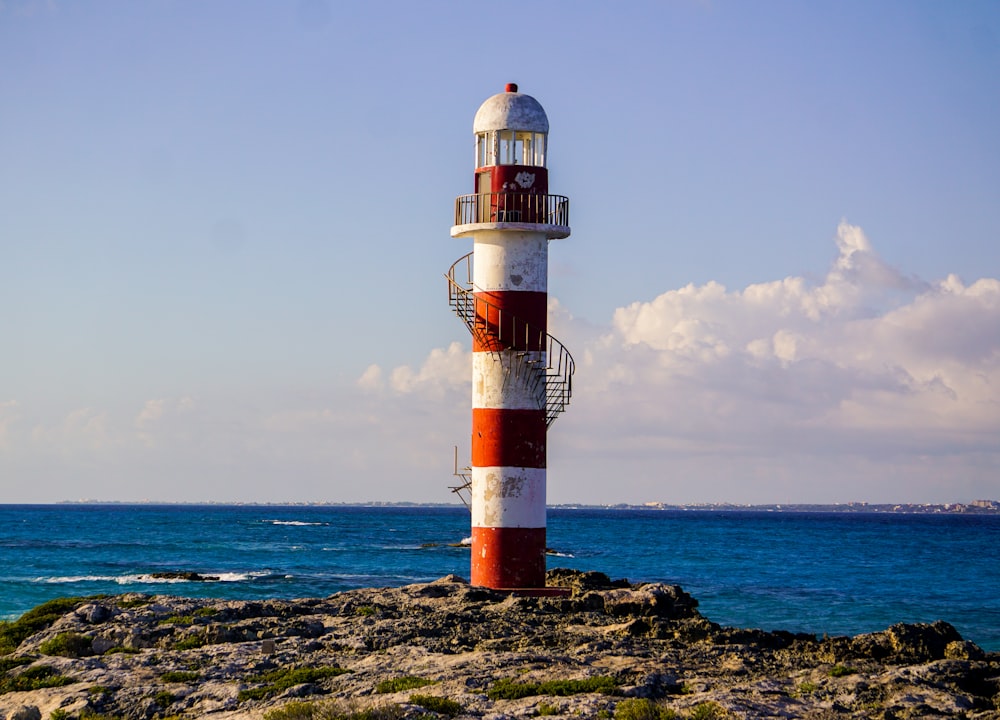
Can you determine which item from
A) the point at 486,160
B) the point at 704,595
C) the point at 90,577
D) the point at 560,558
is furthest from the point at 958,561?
the point at 486,160

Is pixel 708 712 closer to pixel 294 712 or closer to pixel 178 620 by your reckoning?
pixel 294 712

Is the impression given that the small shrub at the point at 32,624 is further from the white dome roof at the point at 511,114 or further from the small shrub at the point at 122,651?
the white dome roof at the point at 511,114

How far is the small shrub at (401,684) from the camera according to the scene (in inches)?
692

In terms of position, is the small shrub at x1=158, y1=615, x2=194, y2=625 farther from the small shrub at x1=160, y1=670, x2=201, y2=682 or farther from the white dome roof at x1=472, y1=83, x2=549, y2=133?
the white dome roof at x1=472, y1=83, x2=549, y2=133

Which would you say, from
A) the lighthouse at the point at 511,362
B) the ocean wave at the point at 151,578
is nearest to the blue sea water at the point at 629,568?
the ocean wave at the point at 151,578

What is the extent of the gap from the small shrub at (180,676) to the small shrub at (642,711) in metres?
6.41

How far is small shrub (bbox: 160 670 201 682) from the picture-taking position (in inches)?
739

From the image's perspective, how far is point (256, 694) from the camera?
1794 centimetres

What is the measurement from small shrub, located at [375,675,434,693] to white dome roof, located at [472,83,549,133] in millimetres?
11986

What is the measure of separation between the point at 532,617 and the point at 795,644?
448 centimetres

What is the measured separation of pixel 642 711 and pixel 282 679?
5.44 m

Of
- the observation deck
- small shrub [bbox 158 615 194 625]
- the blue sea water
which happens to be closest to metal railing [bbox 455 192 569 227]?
the observation deck

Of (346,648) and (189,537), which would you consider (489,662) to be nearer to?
(346,648)

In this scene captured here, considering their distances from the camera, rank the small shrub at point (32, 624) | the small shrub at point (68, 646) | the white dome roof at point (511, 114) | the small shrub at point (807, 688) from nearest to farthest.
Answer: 1. the small shrub at point (807, 688)
2. the small shrub at point (68, 646)
3. the small shrub at point (32, 624)
4. the white dome roof at point (511, 114)
